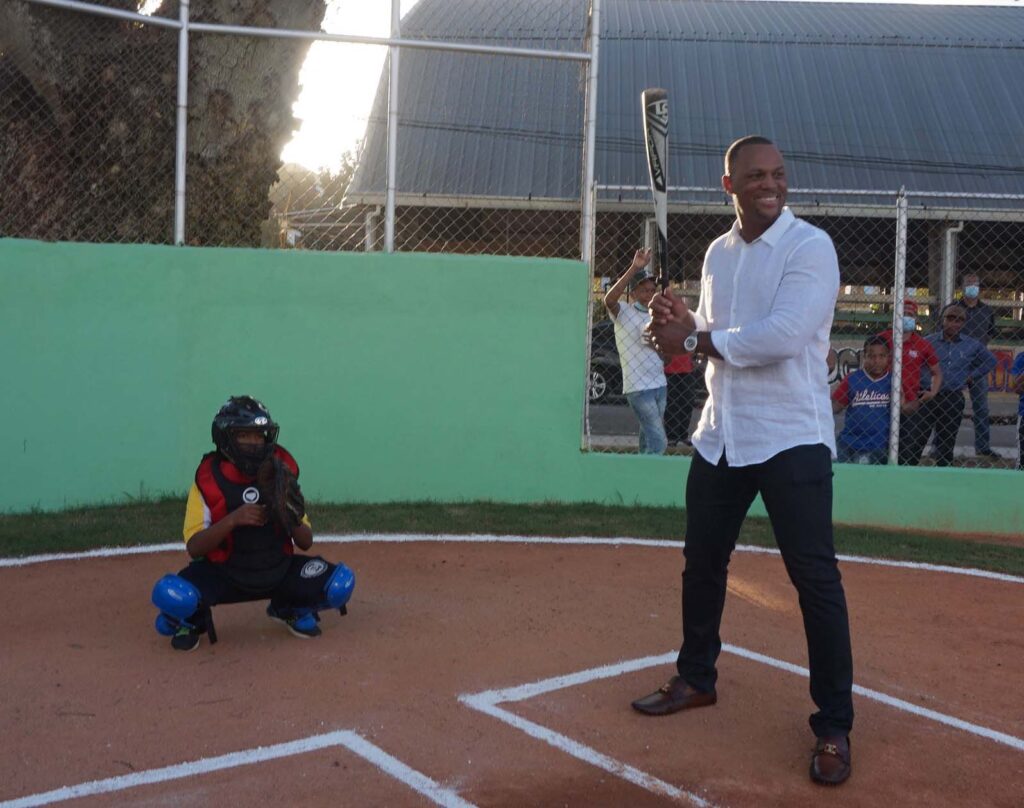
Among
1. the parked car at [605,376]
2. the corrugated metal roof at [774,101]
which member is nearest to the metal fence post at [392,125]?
the parked car at [605,376]

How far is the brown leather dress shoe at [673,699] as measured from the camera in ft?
14.7

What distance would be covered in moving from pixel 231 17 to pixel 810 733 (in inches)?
305

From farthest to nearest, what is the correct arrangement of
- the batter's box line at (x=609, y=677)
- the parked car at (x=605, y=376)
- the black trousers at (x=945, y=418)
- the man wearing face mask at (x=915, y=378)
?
1. the parked car at (x=605, y=376)
2. the black trousers at (x=945, y=418)
3. the man wearing face mask at (x=915, y=378)
4. the batter's box line at (x=609, y=677)

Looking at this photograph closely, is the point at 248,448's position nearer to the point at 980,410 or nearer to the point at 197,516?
the point at 197,516

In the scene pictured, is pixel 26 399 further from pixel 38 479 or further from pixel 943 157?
pixel 943 157

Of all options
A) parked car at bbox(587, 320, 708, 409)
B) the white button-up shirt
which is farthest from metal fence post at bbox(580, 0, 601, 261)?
the white button-up shirt

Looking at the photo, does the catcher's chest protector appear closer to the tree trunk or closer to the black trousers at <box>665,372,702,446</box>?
the tree trunk

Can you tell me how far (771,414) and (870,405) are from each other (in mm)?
5889

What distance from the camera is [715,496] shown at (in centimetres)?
436

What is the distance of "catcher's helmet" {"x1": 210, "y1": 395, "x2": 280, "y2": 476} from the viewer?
5.33m

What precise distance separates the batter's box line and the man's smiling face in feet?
6.47

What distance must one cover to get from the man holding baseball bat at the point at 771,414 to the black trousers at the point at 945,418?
6367mm

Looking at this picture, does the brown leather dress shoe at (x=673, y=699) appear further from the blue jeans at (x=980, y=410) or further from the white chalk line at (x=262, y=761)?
the blue jeans at (x=980, y=410)

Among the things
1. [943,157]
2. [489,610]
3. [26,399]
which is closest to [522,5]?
[26,399]
